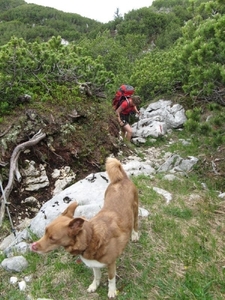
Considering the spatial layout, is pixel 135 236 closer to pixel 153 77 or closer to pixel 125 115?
pixel 125 115

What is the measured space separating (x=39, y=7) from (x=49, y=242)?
97294mm

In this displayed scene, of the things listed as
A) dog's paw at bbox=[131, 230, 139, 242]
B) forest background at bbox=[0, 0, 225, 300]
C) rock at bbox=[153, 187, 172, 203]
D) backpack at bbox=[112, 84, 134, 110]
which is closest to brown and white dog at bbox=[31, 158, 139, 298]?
dog's paw at bbox=[131, 230, 139, 242]

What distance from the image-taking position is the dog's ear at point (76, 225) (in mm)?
3602

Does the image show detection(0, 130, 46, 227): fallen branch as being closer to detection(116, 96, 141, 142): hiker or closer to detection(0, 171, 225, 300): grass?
detection(0, 171, 225, 300): grass

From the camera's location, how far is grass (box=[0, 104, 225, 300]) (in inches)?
167

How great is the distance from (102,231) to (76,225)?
0.51m

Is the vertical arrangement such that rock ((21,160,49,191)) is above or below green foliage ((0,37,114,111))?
below

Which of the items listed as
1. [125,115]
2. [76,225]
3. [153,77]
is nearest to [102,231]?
[76,225]

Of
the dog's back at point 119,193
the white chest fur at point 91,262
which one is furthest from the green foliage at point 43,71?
the white chest fur at point 91,262

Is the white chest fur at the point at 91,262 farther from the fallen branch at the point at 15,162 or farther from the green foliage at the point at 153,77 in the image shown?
the green foliage at the point at 153,77

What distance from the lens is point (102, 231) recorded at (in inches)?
160

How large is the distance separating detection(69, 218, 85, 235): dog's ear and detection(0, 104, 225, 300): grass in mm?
1220

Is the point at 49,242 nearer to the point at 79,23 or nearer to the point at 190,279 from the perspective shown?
the point at 190,279

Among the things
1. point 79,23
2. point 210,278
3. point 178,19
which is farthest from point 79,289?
point 79,23
